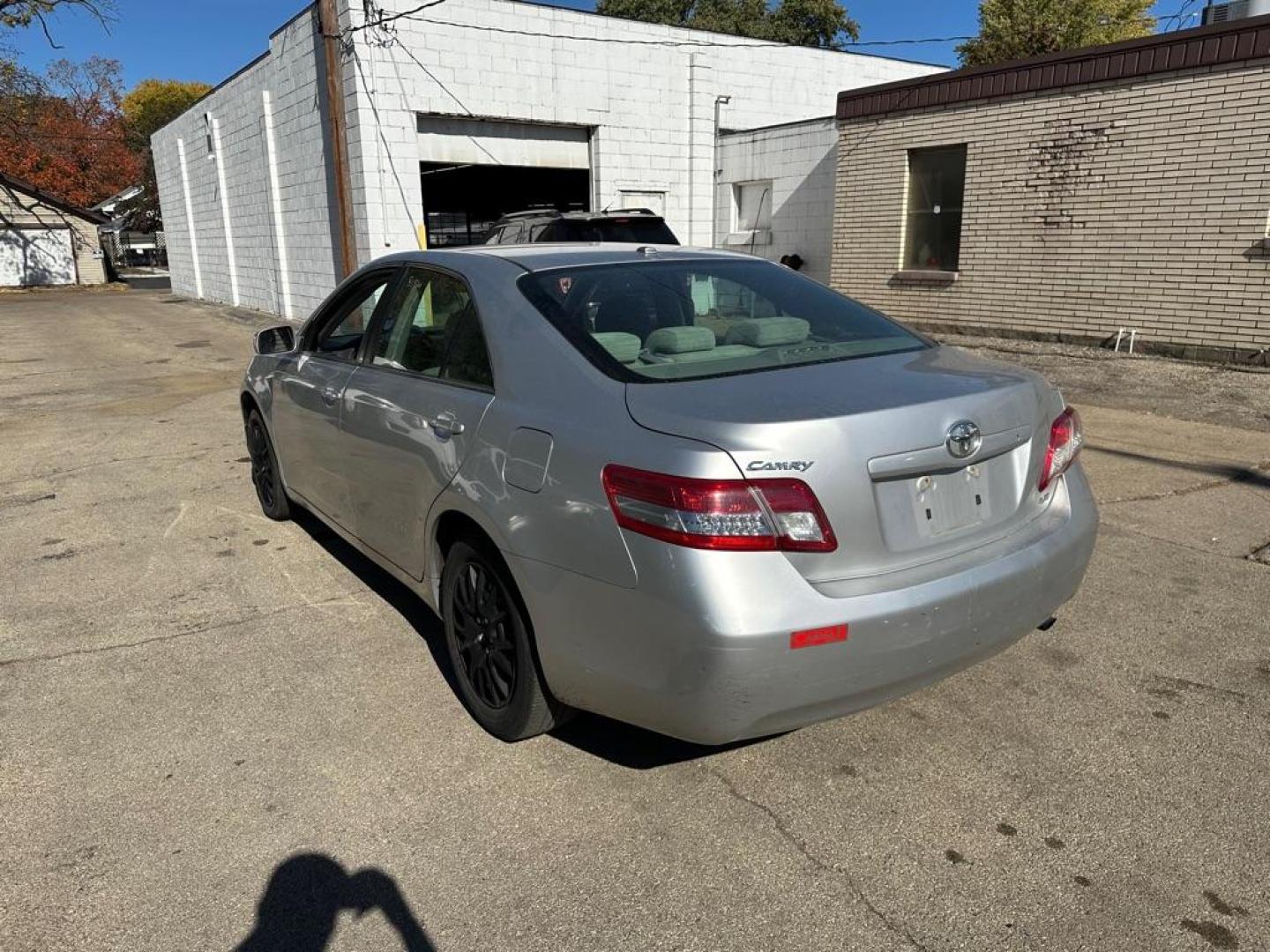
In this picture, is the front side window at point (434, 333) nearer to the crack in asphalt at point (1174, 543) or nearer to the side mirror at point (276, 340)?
the side mirror at point (276, 340)

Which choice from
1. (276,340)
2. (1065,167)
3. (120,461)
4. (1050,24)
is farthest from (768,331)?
(1050,24)

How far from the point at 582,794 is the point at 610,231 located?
7.66m

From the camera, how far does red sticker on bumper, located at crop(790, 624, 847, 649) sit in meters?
2.30

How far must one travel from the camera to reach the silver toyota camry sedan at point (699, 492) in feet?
7.54

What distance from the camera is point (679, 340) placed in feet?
9.89

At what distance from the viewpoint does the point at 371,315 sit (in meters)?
3.97

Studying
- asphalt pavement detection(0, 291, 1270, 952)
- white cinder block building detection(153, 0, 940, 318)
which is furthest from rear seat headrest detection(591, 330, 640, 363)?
white cinder block building detection(153, 0, 940, 318)

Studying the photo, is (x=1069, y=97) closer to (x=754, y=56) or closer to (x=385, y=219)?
(x=754, y=56)

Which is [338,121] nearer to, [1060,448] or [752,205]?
[752,205]

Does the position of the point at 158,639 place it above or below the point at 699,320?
below

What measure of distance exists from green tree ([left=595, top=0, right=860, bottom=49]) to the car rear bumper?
147 ft

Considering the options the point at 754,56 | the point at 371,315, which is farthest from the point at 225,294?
the point at 371,315

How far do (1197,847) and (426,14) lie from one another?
15.3m

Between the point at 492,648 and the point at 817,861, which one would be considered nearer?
A: the point at 817,861
